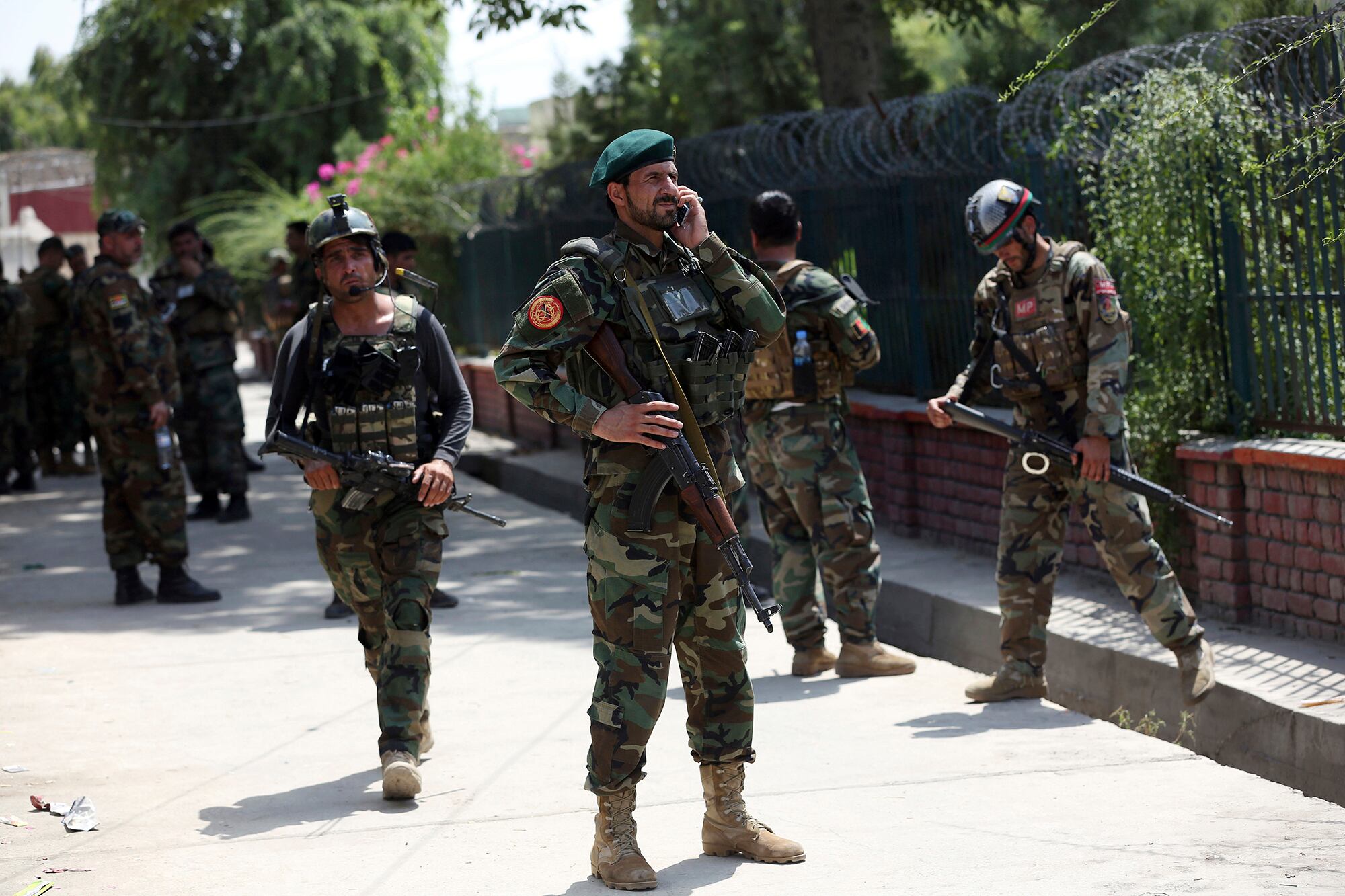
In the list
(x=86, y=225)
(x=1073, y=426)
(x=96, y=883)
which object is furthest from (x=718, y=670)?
(x=86, y=225)

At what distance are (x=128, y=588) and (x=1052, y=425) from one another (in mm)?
5228

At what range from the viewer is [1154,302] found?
260 inches

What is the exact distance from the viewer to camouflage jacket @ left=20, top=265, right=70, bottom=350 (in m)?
13.7

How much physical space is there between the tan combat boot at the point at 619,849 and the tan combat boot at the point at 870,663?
2.45m

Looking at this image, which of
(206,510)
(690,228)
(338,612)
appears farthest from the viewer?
(206,510)

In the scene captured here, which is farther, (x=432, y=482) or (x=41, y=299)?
(x=41, y=299)

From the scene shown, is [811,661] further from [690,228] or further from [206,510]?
[206,510]

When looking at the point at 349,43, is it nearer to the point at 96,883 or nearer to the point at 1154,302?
the point at 1154,302

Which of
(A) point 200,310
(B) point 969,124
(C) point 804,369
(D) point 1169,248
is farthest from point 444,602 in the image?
(D) point 1169,248

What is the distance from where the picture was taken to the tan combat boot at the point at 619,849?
12.6ft

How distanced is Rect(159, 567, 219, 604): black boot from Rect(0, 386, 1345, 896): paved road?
62 cm

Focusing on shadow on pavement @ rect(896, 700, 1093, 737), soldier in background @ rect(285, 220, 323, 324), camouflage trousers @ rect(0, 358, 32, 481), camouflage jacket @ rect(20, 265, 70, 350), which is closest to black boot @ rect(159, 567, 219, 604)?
soldier in background @ rect(285, 220, 323, 324)

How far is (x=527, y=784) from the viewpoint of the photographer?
16.3 ft

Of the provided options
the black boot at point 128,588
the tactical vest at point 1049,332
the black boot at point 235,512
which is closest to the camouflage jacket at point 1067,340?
the tactical vest at point 1049,332
